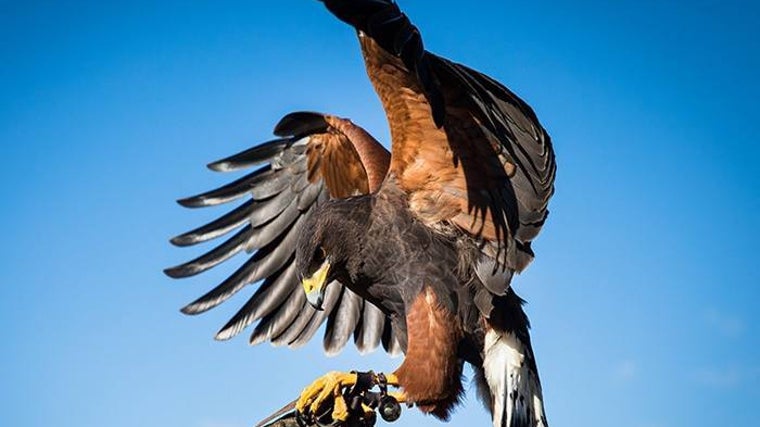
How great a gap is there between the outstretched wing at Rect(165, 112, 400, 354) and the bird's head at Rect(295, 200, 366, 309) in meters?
1.37

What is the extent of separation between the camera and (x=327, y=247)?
238 inches

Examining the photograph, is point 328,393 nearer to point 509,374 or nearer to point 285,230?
point 509,374

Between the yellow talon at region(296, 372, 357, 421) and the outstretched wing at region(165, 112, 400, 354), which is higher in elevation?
the outstretched wing at region(165, 112, 400, 354)

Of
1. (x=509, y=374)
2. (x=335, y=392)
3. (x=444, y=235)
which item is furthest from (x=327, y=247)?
(x=509, y=374)

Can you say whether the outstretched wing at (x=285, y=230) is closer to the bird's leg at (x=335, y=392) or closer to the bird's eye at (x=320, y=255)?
the bird's eye at (x=320, y=255)

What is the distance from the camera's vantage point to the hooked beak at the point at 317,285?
594 centimetres

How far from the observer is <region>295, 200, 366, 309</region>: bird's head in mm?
6027

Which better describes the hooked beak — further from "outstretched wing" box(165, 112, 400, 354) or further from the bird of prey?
"outstretched wing" box(165, 112, 400, 354)

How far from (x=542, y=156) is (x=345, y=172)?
105 inches

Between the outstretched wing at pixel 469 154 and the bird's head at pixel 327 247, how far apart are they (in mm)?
469

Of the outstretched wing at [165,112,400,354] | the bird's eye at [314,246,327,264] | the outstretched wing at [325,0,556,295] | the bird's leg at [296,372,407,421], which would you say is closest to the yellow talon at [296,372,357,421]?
the bird's leg at [296,372,407,421]

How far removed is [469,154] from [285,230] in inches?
110

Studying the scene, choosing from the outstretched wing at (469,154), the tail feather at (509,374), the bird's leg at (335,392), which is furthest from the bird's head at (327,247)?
the tail feather at (509,374)

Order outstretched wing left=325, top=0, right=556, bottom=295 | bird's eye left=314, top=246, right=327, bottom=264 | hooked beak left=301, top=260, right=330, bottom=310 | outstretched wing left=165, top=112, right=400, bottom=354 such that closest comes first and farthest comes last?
outstretched wing left=325, top=0, right=556, bottom=295 → hooked beak left=301, top=260, right=330, bottom=310 → bird's eye left=314, top=246, right=327, bottom=264 → outstretched wing left=165, top=112, right=400, bottom=354
